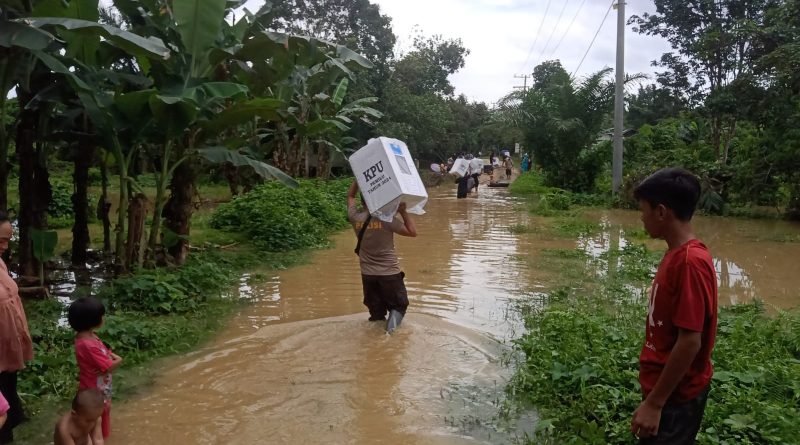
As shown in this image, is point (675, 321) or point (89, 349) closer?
point (675, 321)

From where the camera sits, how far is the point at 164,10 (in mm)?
7672

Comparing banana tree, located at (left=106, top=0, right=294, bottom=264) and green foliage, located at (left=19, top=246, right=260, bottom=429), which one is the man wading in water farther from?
banana tree, located at (left=106, top=0, right=294, bottom=264)

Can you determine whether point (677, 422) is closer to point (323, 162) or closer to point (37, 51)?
point (37, 51)

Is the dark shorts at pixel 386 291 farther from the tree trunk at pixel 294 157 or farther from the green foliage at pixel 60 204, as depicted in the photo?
the tree trunk at pixel 294 157

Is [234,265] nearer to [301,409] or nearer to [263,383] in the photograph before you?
[263,383]

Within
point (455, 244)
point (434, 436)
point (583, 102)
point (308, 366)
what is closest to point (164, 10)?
point (308, 366)

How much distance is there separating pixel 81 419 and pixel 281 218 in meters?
8.43

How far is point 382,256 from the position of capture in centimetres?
607

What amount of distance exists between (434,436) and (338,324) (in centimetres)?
251

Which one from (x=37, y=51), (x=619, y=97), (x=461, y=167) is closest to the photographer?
(x=37, y=51)

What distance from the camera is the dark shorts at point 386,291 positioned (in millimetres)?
6078

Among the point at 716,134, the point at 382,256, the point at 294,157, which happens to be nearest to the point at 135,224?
the point at 382,256

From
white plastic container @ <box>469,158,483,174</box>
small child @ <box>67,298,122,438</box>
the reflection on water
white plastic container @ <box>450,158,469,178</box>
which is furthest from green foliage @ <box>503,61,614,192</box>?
small child @ <box>67,298,122,438</box>

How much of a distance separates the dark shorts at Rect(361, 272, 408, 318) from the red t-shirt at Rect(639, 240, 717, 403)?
3.56 m
